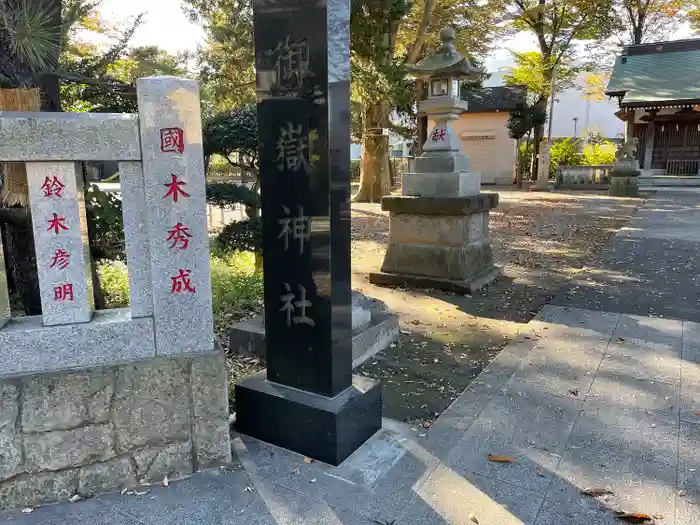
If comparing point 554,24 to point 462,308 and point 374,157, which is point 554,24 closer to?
point 374,157

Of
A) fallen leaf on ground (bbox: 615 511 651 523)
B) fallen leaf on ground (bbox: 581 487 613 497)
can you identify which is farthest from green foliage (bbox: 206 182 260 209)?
fallen leaf on ground (bbox: 615 511 651 523)

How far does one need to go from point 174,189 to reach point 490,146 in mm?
27786

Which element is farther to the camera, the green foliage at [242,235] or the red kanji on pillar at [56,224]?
the green foliage at [242,235]

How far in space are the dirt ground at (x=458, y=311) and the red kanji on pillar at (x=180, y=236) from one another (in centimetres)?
164

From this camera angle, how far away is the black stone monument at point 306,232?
2.51 metres

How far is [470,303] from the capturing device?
19.4ft

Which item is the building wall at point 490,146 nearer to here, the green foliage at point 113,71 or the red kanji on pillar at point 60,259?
the green foliage at point 113,71

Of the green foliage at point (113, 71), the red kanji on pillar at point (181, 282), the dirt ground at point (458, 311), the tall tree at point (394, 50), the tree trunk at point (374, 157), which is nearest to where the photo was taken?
the red kanji on pillar at point (181, 282)

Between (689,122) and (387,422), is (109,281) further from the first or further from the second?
(689,122)

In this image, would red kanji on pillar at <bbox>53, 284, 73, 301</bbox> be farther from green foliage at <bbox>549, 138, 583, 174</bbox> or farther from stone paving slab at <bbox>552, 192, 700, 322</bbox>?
green foliage at <bbox>549, 138, 583, 174</bbox>

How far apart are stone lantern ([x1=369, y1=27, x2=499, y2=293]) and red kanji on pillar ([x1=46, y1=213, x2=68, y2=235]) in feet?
15.3

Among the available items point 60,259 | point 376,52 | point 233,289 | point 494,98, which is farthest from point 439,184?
point 494,98

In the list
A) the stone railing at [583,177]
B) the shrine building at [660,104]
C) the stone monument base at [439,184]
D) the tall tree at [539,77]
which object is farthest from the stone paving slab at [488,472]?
the tall tree at [539,77]

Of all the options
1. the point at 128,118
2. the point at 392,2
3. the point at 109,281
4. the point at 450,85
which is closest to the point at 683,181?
the point at 392,2
